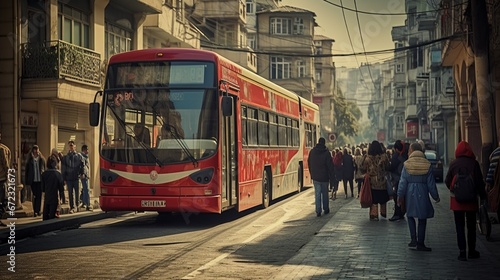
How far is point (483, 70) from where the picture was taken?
19.9 meters

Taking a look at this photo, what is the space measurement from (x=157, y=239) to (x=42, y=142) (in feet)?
43.2

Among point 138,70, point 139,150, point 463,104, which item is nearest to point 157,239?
point 139,150

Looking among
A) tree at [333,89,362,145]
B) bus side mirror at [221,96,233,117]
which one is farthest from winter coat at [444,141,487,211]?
tree at [333,89,362,145]

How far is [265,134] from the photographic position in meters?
21.9

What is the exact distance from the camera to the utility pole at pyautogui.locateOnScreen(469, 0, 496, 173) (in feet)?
64.0

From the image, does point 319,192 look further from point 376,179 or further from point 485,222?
point 485,222

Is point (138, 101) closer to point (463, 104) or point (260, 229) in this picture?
point (260, 229)

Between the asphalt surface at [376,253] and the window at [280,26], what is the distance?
63.7 meters

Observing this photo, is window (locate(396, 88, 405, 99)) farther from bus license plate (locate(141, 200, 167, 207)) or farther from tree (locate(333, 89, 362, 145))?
bus license plate (locate(141, 200, 167, 207))

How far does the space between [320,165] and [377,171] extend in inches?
77.4

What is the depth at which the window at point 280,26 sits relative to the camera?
268 feet

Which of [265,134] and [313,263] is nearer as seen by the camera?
[313,263]

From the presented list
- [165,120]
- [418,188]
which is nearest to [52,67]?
[165,120]

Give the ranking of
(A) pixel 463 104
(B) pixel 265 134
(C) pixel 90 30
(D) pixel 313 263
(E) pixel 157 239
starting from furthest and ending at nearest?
(A) pixel 463 104, (C) pixel 90 30, (B) pixel 265 134, (E) pixel 157 239, (D) pixel 313 263
